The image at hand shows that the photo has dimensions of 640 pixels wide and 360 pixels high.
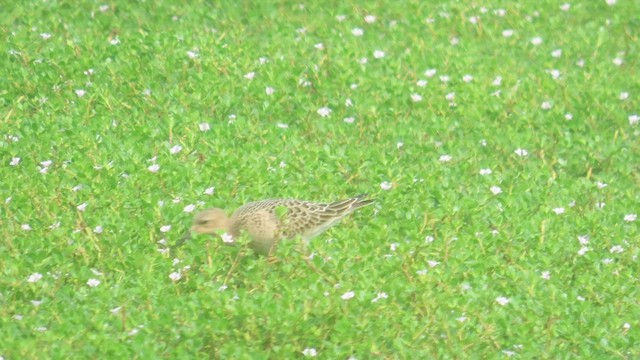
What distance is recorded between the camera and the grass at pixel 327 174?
7066 millimetres

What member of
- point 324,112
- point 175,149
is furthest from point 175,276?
point 324,112

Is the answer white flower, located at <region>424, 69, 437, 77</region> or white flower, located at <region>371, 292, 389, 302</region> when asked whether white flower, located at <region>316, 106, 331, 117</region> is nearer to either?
white flower, located at <region>424, 69, 437, 77</region>

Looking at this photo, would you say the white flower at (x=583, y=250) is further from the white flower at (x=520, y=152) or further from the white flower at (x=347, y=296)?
the white flower at (x=347, y=296)

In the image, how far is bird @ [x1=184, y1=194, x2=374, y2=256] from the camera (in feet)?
26.3

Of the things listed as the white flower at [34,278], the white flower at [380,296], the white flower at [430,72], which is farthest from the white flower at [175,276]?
the white flower at [430,72]

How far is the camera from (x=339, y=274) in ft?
25.2

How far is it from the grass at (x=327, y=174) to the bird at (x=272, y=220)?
160 mm

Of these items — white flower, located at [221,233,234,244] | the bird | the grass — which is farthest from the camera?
the bird

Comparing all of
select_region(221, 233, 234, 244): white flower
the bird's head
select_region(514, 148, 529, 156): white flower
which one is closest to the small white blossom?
select_region(514, 148, 529, 156): white flower

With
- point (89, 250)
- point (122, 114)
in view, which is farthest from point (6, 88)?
point (89, 250)

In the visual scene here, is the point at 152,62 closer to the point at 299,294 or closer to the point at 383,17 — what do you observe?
the point at 383,17

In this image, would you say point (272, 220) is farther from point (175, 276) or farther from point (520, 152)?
point (520, 152)

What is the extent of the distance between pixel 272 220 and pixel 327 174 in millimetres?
1118

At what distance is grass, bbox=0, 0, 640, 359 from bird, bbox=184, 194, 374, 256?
0.16 metres
